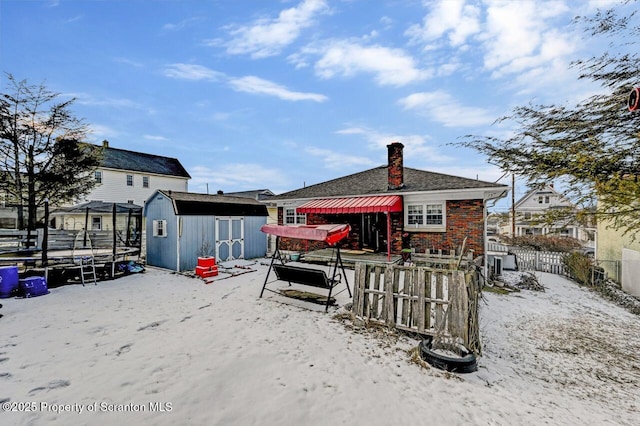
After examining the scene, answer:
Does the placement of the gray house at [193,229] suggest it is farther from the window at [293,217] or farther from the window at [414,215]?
the window at [414,215]

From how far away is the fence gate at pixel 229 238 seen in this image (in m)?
13.4

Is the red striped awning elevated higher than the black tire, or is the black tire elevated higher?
the red striped awning

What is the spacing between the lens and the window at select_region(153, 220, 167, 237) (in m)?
12.2

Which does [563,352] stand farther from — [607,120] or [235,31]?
[235,31]

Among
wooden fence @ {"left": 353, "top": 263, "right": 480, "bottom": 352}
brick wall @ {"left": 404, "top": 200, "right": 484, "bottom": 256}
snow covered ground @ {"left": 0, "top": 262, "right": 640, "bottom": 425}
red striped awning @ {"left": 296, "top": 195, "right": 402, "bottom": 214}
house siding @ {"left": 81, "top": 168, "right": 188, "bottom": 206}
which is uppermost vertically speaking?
house siding @ {"left": 81, "top": 168, "right": 188, "bottom": 206}

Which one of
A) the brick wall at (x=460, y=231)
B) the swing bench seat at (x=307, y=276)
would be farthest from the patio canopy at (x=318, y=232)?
the brick wall at (x=460, y=231)

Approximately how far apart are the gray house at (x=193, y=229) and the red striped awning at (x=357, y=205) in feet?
12.7

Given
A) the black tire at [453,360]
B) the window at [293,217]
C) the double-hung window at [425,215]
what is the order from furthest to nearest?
the window at [293,217]
the double-hung window at [425,215]
the black tire at [453,360]

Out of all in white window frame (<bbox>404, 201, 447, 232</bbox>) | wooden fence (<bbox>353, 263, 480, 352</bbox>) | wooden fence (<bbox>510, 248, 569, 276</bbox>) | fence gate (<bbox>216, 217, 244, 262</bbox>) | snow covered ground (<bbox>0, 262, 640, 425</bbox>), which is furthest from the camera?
wooden fence (<bbox>510, 248, 569, 276</bbox>)

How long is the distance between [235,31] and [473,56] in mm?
9509

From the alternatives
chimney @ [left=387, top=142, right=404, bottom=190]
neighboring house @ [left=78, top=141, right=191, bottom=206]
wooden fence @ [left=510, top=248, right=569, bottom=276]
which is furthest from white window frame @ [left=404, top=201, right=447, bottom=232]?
neighboring house @ [left=78, top=141, right=191, bottom=206]

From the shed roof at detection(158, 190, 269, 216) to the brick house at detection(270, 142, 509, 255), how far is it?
8.63 feet

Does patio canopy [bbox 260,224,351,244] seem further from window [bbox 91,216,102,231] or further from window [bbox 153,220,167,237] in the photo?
window [bbox 91,216,102,231]

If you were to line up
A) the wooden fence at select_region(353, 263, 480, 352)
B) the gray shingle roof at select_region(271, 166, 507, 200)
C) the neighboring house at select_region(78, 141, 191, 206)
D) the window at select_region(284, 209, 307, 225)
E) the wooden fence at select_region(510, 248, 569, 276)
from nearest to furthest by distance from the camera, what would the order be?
1. the wooden fence at select_region(353, 263, 480, 352)
2. the gray shingle roof at select_region(271, 166, 507, 200)
3. the wooden fence at select_region(510, 248, 569, 276)
4. the window at select_region(284, 209, 307, 225)
5. the neighboring house at select_region(78, 141, 191, 206)
